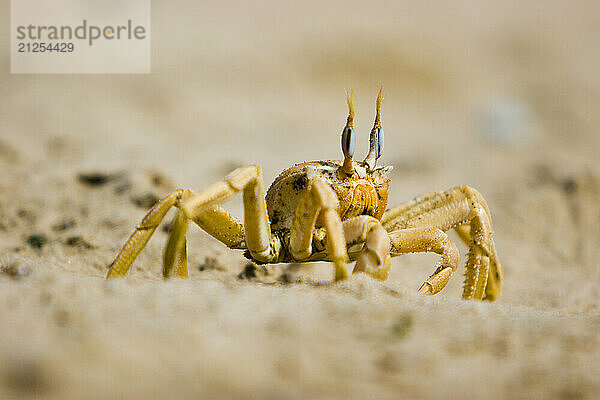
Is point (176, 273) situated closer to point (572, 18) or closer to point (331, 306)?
point (331, 306)

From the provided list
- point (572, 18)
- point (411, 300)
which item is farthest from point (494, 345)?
point (572, 18)

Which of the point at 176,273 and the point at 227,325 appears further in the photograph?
the point at 176,273

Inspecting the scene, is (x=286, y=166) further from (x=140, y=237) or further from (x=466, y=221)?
(x=140, y=237)

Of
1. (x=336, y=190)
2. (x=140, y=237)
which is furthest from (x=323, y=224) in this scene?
(x=140, y=237)

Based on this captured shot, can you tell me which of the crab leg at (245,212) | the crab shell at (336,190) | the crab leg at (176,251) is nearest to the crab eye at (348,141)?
the crab shell at (336,190)

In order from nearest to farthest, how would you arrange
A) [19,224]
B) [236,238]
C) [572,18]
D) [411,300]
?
[411,300] < [236,238] < [19,224] < [572,18]

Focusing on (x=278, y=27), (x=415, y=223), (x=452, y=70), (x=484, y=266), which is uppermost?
(x=278, y=27)
